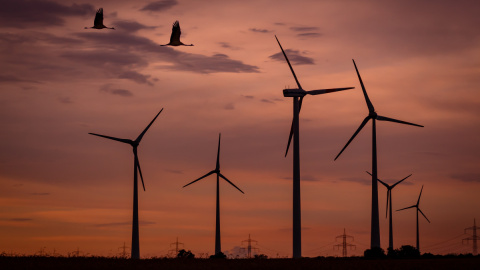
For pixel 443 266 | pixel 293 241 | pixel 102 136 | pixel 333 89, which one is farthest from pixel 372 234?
pixel 102 136

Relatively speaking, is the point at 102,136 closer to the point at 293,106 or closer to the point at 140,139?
the point at 140,139

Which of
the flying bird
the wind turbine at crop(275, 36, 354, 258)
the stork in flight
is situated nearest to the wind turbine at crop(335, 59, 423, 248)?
the wind turbine at crop(275, 36, 354, 258)

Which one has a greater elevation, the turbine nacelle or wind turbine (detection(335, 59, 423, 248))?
the turbine nacelle

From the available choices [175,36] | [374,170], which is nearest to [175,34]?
[175,36]

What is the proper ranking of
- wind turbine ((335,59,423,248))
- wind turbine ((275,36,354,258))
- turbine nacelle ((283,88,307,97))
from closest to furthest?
wind turbine ((275,36,354,258)) → wind turbine ((335,59,423,248)) → turbine nacelle ((283,88,307,97))

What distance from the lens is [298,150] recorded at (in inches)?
5084

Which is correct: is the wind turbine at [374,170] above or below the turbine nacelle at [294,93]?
below

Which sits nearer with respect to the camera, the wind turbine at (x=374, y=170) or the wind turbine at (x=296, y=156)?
the wind turbine at (x=296, y=156)

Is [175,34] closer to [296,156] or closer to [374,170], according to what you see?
[296,156]

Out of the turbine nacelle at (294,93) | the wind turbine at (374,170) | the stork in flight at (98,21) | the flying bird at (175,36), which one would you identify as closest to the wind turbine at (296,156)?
the turbine nacelle at (294,93)

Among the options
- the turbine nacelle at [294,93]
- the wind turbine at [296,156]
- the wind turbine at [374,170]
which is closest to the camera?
the wind turbine at [296,156]

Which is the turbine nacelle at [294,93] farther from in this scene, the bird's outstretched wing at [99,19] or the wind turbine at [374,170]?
the bird's outstretched wing at [99,19]

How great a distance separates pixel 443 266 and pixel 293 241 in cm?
3031

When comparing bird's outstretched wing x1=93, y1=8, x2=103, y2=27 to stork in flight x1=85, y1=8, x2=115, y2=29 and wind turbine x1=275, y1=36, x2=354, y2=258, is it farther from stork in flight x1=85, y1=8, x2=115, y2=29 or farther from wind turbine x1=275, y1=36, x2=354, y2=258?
wind turbine x1=275, y1=36, x2=354, y2=258
